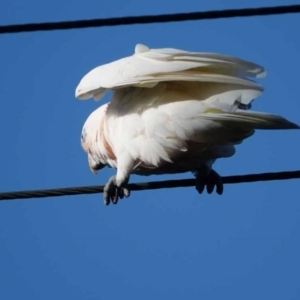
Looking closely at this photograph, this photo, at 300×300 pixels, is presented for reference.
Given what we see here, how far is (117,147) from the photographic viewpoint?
586 cm

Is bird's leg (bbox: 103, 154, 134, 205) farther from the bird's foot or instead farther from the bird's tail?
the bird's tail

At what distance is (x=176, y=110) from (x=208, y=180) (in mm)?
769

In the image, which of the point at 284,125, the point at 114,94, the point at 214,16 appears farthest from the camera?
the point at 114,94

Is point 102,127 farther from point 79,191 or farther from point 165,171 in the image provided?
point 79,191

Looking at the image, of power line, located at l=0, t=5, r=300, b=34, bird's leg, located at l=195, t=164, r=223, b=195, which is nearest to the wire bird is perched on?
bird's leg, located at l=195, t=164, r=223, b=195

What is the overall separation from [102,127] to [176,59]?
3.39 feet

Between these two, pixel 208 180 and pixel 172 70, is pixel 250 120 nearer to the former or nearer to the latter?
pixel 172 70

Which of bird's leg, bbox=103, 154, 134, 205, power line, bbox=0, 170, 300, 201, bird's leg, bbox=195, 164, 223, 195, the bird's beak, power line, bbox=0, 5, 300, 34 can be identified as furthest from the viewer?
the bird's beak

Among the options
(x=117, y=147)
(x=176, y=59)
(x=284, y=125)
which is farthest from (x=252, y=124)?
(x=117, y=147)

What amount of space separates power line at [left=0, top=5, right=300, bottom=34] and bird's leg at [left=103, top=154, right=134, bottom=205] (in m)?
1.12

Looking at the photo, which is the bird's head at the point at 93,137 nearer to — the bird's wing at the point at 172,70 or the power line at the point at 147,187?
the bird's wing at the point at 172,70

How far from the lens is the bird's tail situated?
16.8 ft

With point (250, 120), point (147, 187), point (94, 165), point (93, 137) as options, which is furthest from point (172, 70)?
point (94, 165)

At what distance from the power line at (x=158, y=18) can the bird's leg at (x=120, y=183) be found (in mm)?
1122
